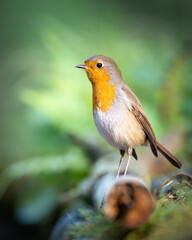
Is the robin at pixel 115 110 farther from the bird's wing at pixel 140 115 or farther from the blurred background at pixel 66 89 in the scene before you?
the blurred background at pixel 66 89

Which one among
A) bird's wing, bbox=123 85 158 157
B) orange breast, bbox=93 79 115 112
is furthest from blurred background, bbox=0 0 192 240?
orange breast, bbox=93 79 115 112

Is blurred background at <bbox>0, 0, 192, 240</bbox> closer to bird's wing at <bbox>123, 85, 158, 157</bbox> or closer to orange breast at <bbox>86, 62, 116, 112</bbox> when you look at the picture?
bird's wing at <bbox>123, 85, 158, 157</bbox>

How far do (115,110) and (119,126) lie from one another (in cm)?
9

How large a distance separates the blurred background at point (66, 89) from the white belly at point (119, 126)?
3.20 feet

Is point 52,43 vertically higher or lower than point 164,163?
higher

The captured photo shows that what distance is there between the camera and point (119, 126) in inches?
77.6

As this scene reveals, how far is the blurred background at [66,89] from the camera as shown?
339 centimetres

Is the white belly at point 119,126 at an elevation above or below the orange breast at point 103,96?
below

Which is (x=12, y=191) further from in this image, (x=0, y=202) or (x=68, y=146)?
(x=68, y=146)

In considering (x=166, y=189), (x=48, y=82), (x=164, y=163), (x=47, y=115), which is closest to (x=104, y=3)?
(x=48, y=82)

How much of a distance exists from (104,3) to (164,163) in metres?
5.93

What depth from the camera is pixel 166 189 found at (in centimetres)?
169

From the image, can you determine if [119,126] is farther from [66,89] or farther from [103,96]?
[66,89]

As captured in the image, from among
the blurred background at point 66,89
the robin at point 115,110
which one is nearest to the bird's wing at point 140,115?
the robin at point 115,110
